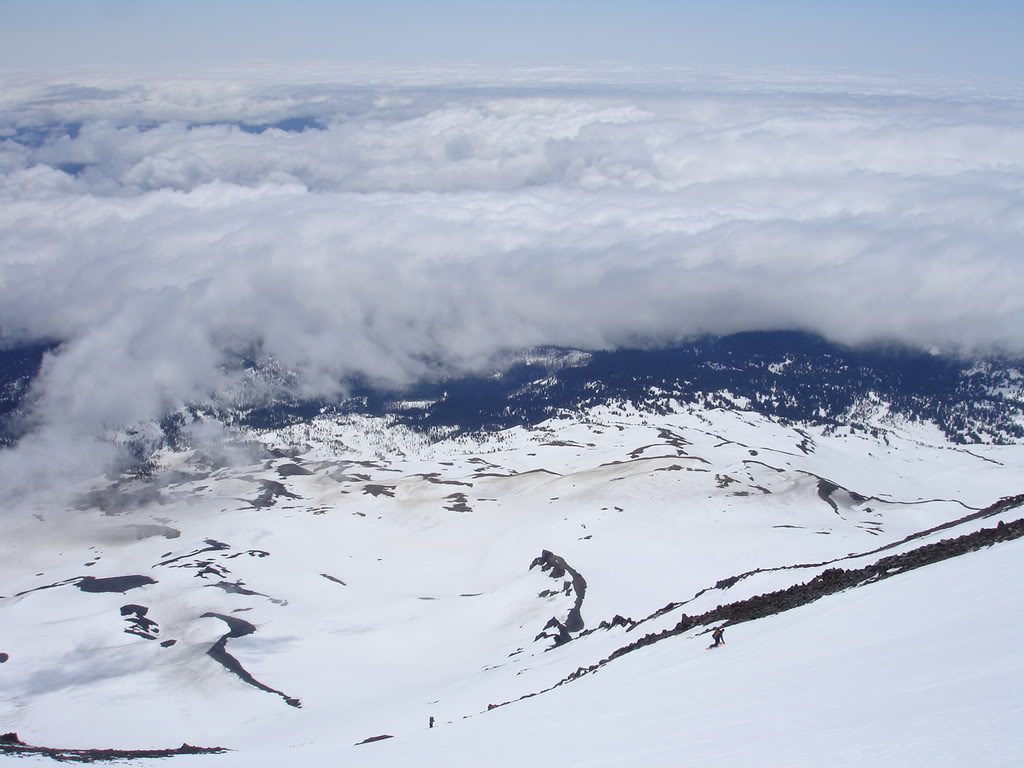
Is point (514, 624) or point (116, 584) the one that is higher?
point (514, 624)

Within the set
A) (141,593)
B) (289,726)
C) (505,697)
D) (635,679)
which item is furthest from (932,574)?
(141,593)

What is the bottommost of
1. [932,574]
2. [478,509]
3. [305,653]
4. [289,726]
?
[478,509]

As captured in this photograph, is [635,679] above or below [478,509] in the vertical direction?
above

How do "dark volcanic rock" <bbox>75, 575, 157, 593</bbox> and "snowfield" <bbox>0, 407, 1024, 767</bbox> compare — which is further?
"dark volcanic rock" <bbox>75, 575, 157, 593</bbox>

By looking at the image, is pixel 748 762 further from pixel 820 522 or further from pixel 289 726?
pixel 820 522

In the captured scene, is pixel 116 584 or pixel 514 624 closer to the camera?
pixel 514 624

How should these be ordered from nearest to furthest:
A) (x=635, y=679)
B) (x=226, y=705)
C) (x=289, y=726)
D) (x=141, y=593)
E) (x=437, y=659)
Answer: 1. (x=635, y=679)
2. (x=289, y=726)
3. (x=226, y=705)
4. (x=437, y=659)
5. (x=141, y=593)

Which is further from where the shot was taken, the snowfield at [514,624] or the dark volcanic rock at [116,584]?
the dark volcanic rock at [116,584]

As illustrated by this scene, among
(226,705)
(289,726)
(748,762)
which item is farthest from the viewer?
(226,705)
